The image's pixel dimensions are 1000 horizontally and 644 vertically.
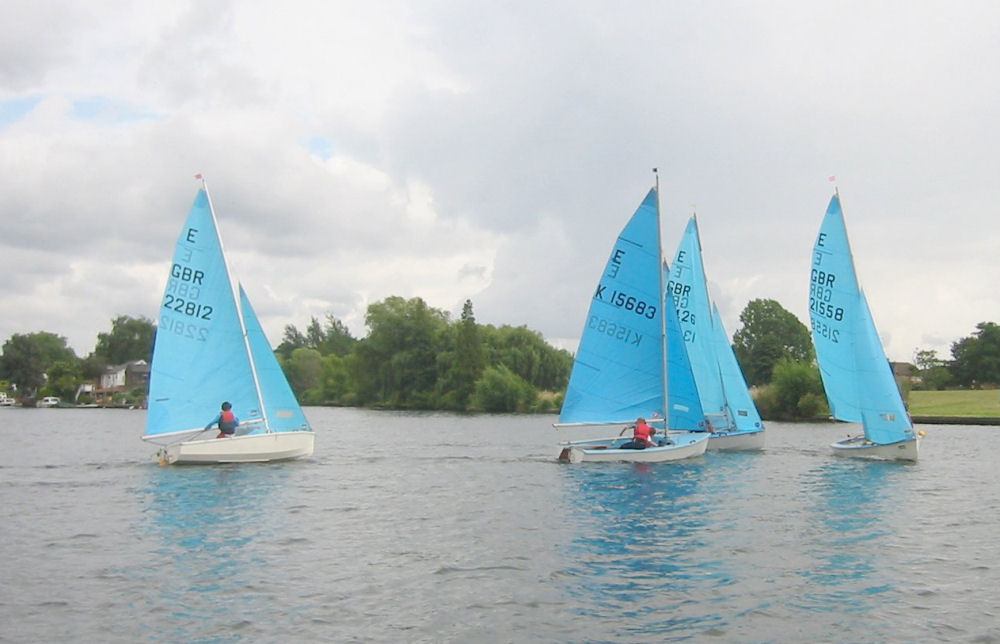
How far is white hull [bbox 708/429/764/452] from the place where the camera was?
3912 centimetres

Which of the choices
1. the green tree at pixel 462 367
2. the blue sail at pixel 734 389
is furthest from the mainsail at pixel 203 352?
the green tree at pixel 462 367

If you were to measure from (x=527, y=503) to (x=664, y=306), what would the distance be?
1230 cm

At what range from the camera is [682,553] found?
56.6ft

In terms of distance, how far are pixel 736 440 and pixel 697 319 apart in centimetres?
513

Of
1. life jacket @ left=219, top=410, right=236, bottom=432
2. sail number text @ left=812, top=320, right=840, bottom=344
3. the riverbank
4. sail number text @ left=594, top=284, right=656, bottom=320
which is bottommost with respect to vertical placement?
life jacket @ left=219, top=410, right=236, bottom=432

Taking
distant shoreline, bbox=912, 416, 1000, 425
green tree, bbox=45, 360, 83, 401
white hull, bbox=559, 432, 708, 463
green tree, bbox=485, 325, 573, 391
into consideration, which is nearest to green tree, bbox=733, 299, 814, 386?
green tree, bbox=485, 325, 573, 391

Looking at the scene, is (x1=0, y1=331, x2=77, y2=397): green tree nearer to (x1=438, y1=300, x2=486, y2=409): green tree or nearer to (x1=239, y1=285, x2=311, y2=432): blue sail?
(x1=438, y1=300, x2=486, y2=409): green tree

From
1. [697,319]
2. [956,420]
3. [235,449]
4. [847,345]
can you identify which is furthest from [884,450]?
[956,420]

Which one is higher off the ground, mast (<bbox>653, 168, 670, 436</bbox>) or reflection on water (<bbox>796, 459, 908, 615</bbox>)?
mast (<bbox>653, 168, 670, 436</bbox>)

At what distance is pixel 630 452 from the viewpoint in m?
31.2

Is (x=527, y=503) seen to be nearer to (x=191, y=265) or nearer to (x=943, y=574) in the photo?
(x=943, y=574)

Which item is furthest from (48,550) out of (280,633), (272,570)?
(280,633)

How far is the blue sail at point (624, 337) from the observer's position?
32.8 metres

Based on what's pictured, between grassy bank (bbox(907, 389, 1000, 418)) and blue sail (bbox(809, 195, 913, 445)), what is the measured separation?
38633 mm
